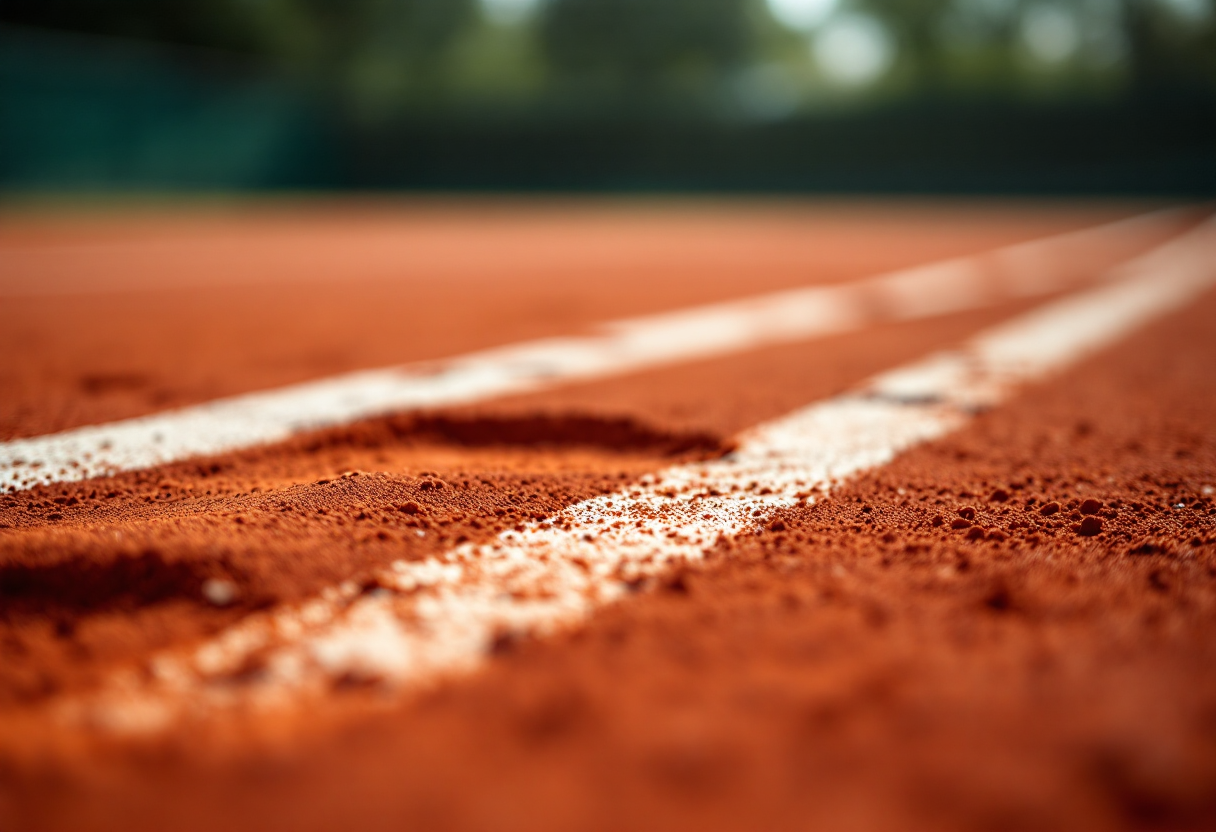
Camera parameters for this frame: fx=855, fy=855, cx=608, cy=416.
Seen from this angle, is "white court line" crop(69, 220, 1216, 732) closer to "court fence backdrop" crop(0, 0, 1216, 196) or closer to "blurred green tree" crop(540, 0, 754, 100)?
"court fence backdrop" crop(0, 0, 1216, 196)

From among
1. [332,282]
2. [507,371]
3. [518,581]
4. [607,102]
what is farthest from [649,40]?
[518,581]

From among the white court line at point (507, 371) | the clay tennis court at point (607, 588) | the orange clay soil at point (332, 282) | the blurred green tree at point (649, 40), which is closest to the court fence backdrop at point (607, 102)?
the blurred green tree at point (649, 40)

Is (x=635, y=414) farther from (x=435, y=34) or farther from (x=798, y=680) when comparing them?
(x=435, y=34)

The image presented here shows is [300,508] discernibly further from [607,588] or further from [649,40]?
[649,40]

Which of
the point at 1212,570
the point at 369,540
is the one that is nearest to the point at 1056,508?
the point at 1212,570

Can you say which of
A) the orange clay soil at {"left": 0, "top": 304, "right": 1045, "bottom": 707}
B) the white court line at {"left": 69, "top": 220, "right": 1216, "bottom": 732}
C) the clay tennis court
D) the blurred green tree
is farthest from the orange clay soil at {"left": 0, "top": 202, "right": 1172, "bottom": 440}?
the blurred green tree

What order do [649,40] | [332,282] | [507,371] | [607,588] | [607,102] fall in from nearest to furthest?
[607,588] < [507,371] < [332,282] < [607,102] < [649,40]
